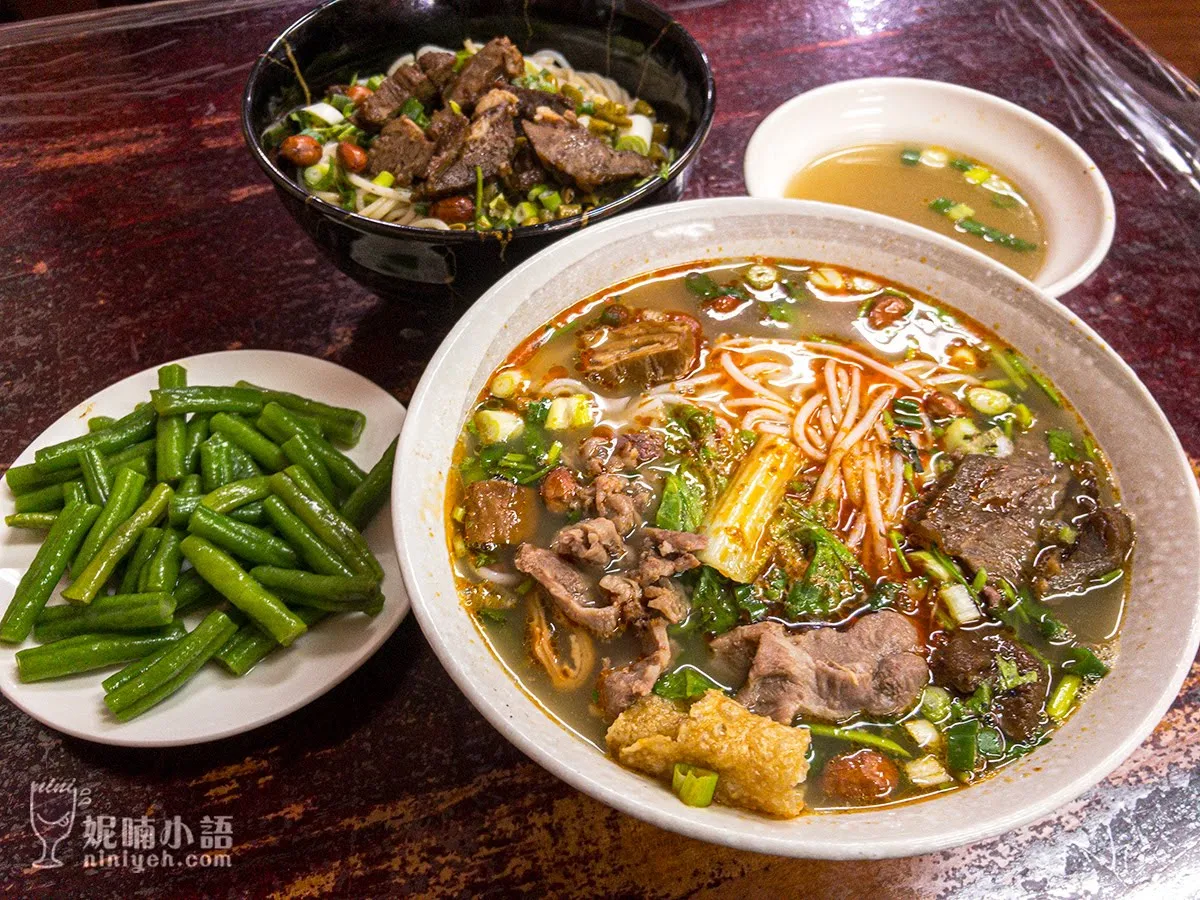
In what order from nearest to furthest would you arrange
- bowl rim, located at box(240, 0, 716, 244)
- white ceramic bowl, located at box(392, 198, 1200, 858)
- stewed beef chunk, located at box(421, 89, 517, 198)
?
white ceramic bowl, located at box(392, 198, 1200, 858) < bowl rim, located at box(240, 0, 716, 244) < stewed beef chunk, located at box(421, 89, 517, 198)

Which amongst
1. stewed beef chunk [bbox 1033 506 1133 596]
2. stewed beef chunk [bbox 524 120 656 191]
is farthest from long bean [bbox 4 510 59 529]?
stewed beef chunk [bbox 1033 506 1133 596]

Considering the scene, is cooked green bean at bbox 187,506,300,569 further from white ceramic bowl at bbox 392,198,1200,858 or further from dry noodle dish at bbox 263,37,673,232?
dry noodle dish at bbox 263,37,673,232

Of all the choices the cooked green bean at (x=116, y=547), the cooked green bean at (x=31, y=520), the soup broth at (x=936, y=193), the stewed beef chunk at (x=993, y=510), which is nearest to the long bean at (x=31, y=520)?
the cooked green bean at (x=31, y=520)

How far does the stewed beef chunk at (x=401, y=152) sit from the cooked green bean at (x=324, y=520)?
3.96ft

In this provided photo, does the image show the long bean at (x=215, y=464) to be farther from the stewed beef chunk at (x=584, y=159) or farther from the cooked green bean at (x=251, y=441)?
the stewed beef chunk at (x=584, y=159)

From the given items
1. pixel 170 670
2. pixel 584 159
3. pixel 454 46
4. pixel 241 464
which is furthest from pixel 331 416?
pixel 454 46

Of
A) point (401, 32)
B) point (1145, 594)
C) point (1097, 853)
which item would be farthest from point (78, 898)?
point (401, 32)

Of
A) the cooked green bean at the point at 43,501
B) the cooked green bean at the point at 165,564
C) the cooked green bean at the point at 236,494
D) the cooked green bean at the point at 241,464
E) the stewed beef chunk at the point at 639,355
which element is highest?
the stewed beef chunk at the point at 639,355

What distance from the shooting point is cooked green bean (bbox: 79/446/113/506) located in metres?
2.35

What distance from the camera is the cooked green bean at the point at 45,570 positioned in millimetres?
2096

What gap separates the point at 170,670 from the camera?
6.59 ft

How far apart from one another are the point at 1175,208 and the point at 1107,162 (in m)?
0.38

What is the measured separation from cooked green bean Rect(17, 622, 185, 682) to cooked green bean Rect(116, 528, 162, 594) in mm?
173

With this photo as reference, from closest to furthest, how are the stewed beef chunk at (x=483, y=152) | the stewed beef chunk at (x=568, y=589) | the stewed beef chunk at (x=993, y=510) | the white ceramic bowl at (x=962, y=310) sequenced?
1. the white ceramic bowl at (x=962, y=310)
2. the stewed beef chunk at (x=568, y=589)
3. the stewed beef chunk at (x=993, y=510)
4. the stewed beef chunk at (x=483, y=152)
